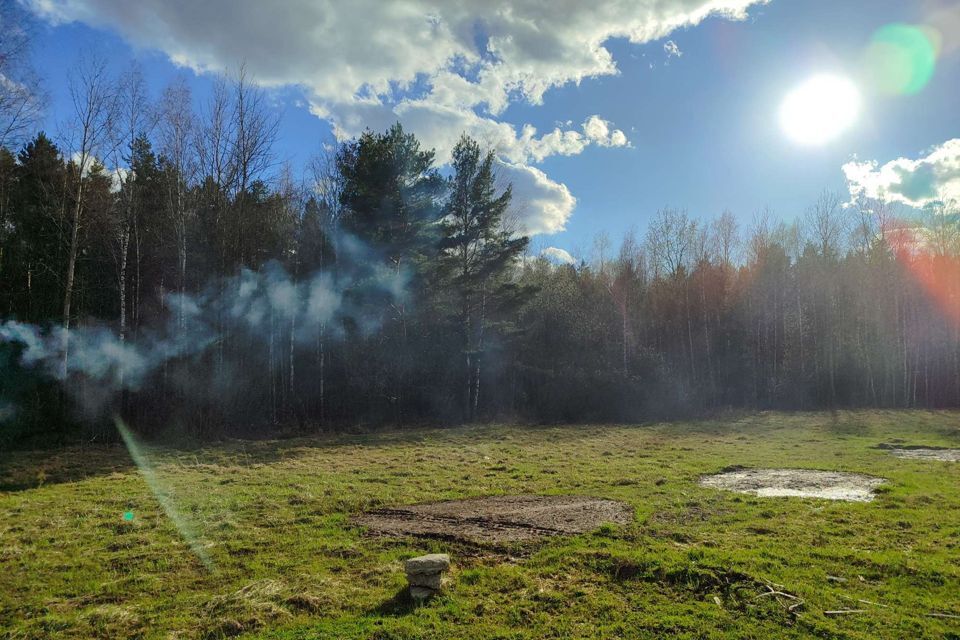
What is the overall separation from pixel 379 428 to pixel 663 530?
18.4 metres

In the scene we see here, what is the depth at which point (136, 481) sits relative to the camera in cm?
1186

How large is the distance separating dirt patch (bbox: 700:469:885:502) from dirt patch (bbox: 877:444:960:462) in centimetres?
450

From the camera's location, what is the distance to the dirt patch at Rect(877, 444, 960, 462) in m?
14.8

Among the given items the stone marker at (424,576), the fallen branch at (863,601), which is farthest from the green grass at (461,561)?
the stone marker at (424,576)

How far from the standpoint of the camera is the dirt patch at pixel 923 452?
584 inches

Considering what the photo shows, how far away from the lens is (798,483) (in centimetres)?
1159

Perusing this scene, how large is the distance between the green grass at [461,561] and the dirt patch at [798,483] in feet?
1.57

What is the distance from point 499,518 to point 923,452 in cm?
1538

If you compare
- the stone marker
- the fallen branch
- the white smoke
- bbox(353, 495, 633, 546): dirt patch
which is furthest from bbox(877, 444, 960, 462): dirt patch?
the white smoke

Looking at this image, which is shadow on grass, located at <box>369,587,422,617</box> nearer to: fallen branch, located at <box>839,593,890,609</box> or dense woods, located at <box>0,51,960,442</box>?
fallen branch, located at <box>839,593,890,609</box>

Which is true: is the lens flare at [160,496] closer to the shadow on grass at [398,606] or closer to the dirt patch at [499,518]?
the dirt patch at [499,518]

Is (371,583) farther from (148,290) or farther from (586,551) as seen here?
(148,290)

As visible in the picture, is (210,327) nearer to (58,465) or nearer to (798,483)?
(58,465)

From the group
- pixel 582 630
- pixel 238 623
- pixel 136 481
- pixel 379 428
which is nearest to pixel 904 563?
pixel 582 630
